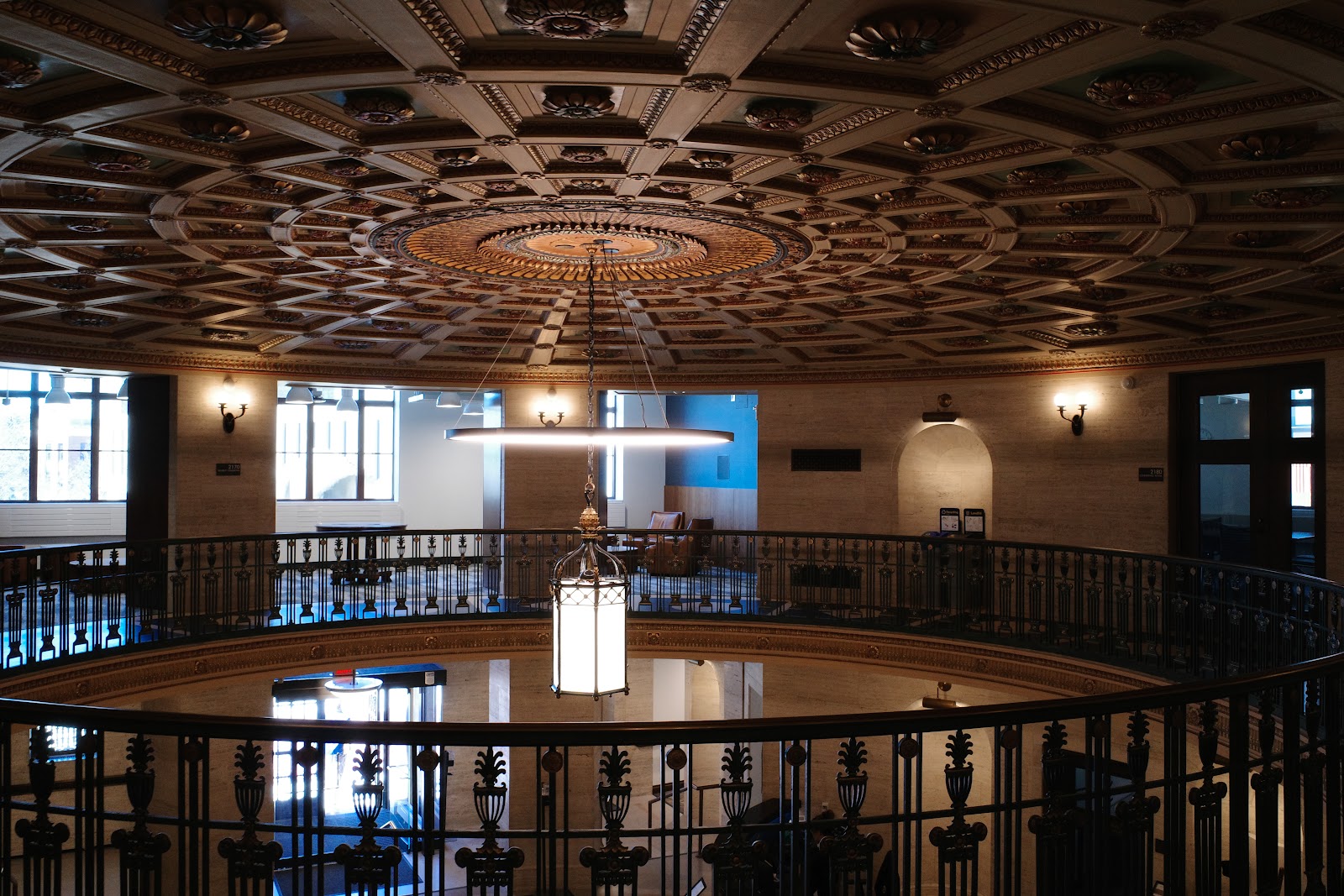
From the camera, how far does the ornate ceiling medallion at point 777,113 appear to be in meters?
4.70

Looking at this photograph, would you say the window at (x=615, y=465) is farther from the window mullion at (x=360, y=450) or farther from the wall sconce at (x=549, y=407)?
the wall sconce at (x=549, y=407)

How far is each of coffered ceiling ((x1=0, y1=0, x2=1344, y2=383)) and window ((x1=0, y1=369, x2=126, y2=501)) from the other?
595 cm

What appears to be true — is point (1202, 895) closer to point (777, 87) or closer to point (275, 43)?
point (777, 87)

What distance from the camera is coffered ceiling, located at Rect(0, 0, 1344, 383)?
3.73m

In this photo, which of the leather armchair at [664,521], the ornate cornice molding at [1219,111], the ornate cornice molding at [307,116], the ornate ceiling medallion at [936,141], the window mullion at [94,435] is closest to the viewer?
the ornate cornice molding at [1219,111]

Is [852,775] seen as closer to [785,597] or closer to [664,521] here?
[785,597]

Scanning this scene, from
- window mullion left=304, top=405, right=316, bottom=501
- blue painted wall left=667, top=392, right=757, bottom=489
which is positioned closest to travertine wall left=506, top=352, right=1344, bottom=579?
blue painted wall left=667, top=392, right=757, bottom=489

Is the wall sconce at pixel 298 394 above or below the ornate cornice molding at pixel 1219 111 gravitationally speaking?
below

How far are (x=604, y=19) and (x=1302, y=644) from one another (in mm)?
6635

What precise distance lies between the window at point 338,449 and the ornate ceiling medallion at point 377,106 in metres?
13.6

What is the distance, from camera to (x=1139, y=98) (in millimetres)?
4281

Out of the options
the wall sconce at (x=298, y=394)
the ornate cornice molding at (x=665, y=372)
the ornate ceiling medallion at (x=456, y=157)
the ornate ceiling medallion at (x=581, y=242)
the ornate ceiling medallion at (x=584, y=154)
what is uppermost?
the ornate ceiling medallion at (x=456, y=157)

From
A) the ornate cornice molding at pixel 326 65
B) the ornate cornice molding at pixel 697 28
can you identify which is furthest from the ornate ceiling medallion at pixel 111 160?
the ornate cornice molding at pixel 697 28

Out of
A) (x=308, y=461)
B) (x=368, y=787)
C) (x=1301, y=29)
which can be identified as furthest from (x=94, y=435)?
(x=1301, y=29)
